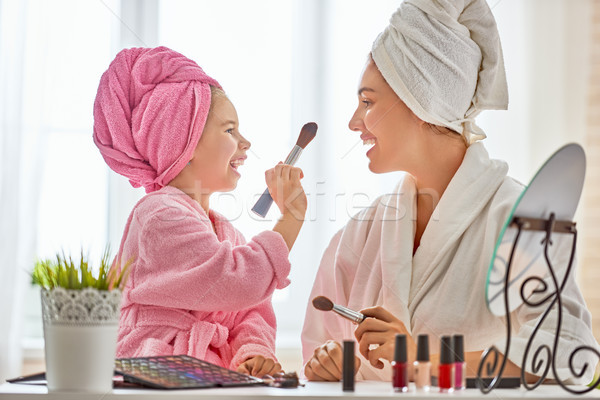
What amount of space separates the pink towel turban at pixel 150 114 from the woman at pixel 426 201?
31cm

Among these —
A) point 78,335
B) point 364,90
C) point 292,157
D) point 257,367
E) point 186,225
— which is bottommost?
point 257,367

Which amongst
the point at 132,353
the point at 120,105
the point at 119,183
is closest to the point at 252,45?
the point at 119,183

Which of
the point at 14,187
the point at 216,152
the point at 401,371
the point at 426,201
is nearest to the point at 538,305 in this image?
the point at 401,371

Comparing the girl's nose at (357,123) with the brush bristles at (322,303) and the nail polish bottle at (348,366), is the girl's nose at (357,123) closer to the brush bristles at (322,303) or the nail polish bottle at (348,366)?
the brush bristles at (322,303)

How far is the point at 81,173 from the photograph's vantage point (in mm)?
1992

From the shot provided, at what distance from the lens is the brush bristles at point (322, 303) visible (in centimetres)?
103

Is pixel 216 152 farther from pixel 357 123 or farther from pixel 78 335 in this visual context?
pixel 78 335

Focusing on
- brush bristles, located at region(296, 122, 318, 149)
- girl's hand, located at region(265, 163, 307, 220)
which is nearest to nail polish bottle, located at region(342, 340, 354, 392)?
girl's hand, located at region(265, 163, 307, 220)

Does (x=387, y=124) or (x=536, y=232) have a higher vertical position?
(x=387, y=124)

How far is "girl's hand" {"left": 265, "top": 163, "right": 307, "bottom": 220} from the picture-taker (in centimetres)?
128

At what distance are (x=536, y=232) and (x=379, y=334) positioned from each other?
0.30 meters

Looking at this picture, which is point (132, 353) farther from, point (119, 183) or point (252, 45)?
point (252, 45)

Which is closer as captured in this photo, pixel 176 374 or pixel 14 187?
pixel 176 374

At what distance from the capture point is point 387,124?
1337 mm
